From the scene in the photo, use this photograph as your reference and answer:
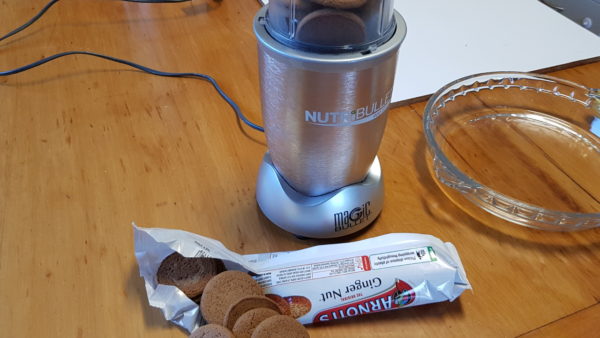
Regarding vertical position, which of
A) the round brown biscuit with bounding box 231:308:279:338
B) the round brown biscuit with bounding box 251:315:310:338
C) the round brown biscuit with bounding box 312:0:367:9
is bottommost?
the round brown biscuit with bounding box 231:308:279:338

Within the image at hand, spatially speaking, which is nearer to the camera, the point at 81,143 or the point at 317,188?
the point at 317,188

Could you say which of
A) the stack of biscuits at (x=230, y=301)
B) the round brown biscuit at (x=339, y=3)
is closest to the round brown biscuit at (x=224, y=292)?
the stack of biscuits at (x=230, y=301)

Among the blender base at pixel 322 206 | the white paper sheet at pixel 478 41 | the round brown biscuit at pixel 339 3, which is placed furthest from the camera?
the white paper sheet at pixel 478 41

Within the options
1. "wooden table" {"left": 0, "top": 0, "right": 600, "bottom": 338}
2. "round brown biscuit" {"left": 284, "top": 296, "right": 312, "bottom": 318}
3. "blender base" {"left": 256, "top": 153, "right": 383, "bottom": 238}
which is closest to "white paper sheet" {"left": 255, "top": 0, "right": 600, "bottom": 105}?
"wooden table" {"left": 0, "top": 0, "right": 600, "bottom": 338}

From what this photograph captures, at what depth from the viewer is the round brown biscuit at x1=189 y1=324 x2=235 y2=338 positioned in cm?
34

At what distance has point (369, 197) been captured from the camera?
0.44m

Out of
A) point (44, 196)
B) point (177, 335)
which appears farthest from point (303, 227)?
point (44, 196)

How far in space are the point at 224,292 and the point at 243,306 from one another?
23mm

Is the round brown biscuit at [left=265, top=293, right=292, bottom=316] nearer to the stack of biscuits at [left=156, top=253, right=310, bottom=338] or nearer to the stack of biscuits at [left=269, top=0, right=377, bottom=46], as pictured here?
the stack of biscuits at [left=156, top=253, right=310, bottom=338]

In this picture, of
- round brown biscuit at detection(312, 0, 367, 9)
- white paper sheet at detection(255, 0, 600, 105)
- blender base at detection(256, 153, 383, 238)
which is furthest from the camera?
white paper sheet at detection(255, 0, 600, 105)

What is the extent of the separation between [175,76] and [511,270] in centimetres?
50

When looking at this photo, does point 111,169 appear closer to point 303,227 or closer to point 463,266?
point 303,227

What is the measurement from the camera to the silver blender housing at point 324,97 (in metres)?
0.33

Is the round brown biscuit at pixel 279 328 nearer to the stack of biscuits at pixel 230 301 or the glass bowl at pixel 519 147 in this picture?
the stack of biscuits at pixel 230 301
